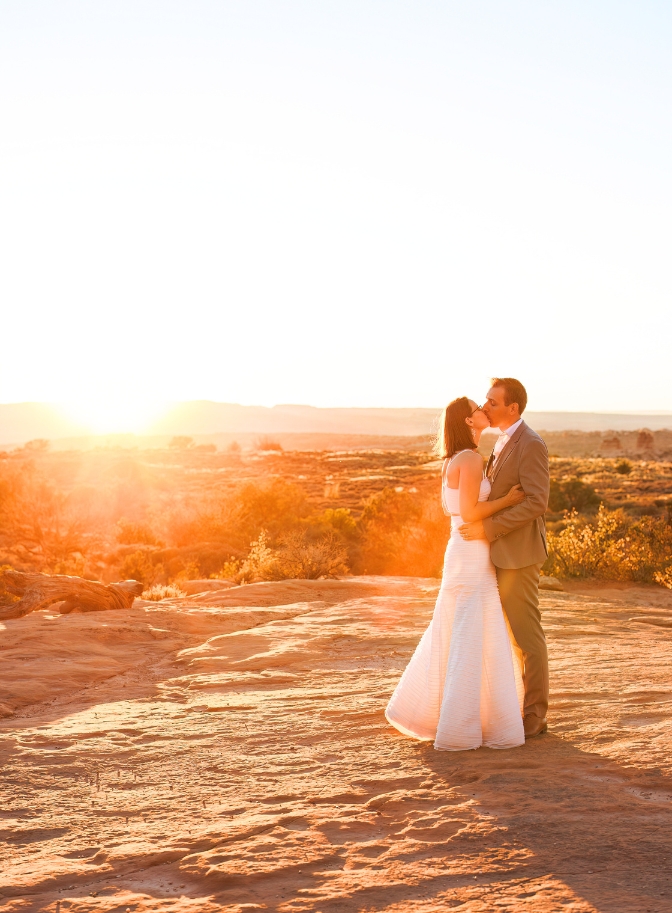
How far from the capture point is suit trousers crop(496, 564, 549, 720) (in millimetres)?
5512

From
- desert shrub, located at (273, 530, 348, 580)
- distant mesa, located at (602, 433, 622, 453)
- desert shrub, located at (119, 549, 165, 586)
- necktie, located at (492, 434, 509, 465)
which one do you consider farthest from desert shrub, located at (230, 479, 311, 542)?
distant mesa, located at (602, 433, 622, 453)

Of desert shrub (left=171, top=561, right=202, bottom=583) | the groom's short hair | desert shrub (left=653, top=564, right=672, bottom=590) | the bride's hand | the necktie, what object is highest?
the groom's short hair

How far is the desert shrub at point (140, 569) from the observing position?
18.2 meters

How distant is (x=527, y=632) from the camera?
18.1 ft

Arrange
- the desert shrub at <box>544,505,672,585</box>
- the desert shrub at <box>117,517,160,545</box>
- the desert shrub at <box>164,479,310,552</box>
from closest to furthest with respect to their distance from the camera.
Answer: the desert shrub at <box>544,505,672,585</box> → the desert shrub at <box>164,479,310,552</box> → the desert shrub at <box>117,517,160,545</box>

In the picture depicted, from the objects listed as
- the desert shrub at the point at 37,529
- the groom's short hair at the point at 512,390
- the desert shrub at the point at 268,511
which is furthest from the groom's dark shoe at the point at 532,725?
the desert shrub at the point at 268,511

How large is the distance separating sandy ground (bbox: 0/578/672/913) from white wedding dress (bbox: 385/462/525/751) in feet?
0.47

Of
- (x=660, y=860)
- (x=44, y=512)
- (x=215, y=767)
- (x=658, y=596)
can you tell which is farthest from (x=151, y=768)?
(x=44, y=512)

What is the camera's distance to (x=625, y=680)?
709 centimetres

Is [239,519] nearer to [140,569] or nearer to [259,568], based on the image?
[140,569]

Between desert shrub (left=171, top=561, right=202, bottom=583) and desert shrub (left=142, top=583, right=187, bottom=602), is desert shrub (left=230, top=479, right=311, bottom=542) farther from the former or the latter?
desert shrub (left=142, top=583, right=187, bottom=602)

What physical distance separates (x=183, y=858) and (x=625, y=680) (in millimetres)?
4308

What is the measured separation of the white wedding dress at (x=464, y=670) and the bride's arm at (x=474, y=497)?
0.09 m

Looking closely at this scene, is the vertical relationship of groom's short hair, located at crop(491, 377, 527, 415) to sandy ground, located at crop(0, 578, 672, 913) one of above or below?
above
